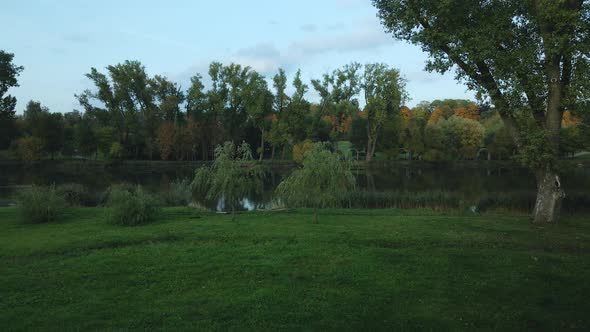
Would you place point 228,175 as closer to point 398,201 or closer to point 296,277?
point 296,277

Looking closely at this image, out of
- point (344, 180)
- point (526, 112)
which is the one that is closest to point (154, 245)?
point (344, 180)

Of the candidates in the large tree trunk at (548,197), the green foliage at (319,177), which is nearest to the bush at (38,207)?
the green foliage at (319,177)

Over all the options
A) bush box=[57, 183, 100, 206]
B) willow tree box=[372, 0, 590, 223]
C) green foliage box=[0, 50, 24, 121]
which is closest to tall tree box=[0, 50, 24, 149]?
green foliage box=[0, 50, 24, 121]

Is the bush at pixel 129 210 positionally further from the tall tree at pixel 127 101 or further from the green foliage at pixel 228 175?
the tall tree at pixel 127 101

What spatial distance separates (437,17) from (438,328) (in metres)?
11.5

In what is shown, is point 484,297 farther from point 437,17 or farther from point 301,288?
point 437,17

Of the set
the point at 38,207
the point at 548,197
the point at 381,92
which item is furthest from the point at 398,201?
the point at 381,92

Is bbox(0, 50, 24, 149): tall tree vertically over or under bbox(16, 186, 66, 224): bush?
over

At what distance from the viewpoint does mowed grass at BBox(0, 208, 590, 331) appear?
19.4 feet

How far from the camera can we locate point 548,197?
42.7ft

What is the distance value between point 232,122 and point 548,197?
56.7m

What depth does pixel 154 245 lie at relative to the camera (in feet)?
34.3

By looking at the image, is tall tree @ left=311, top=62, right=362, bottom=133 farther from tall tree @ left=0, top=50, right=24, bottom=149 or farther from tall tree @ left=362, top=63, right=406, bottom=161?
tall tree @ left=0, top=50, right=24, bottom=149

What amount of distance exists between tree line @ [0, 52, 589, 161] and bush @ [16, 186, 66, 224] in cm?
4396
